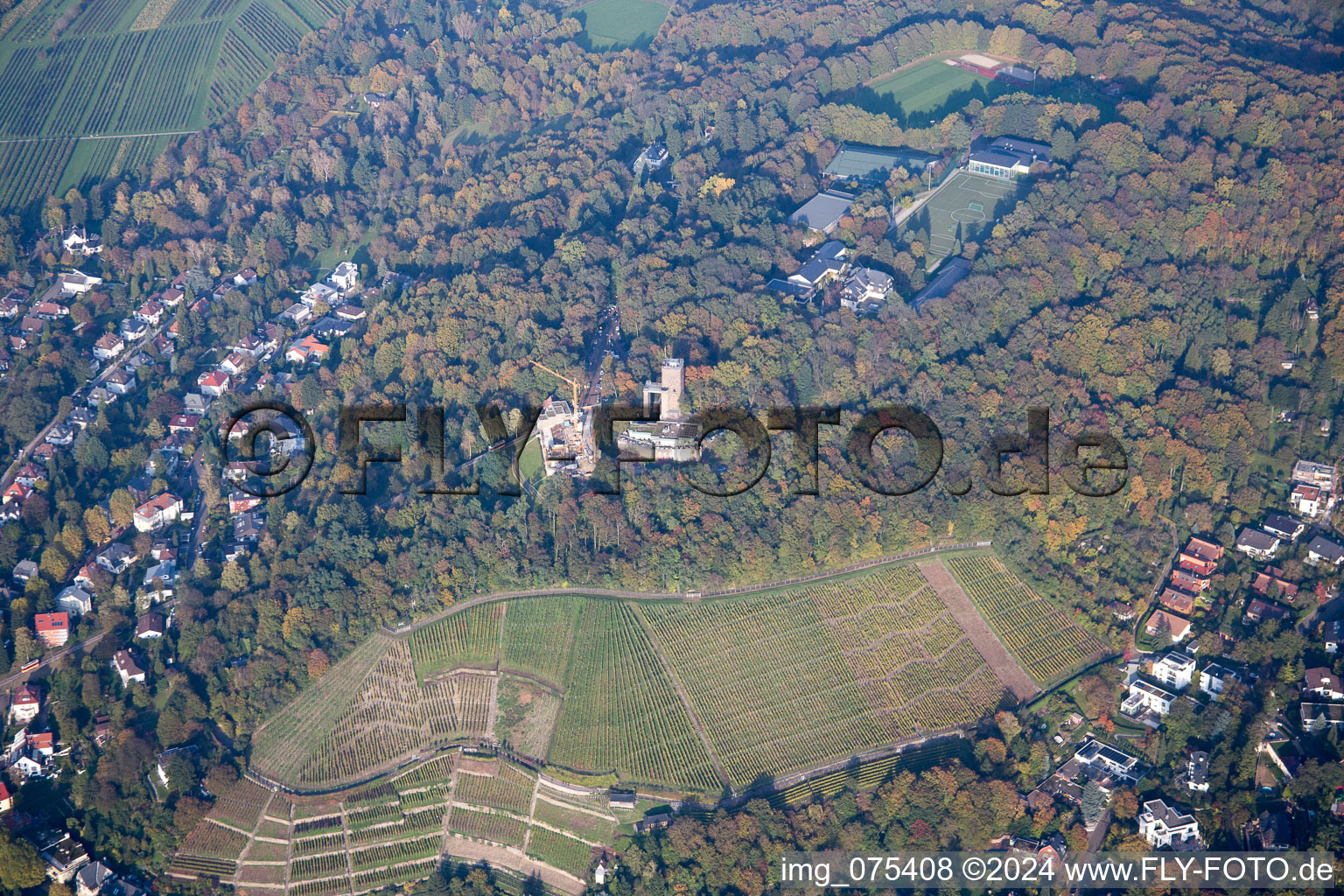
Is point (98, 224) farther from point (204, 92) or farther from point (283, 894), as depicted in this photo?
point (283, 894)

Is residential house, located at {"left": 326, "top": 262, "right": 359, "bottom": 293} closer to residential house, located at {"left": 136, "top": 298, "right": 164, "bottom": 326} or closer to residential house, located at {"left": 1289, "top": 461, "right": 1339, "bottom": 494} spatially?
residential house, located at {"left": 136, "top": 298, "right": 164, "bottom": 326}

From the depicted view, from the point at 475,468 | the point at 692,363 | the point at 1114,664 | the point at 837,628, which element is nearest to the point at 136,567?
the point at 475,468

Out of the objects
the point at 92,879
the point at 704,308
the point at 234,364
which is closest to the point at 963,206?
the point at 704,308

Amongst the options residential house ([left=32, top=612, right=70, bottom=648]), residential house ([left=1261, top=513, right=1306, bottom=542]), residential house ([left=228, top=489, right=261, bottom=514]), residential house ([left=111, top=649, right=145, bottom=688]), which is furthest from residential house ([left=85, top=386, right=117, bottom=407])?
residential house ([left=1261, top=513, right=1306, bottom=542])

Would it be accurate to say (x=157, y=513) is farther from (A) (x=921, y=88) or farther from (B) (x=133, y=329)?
(A) (x=921, y=88)

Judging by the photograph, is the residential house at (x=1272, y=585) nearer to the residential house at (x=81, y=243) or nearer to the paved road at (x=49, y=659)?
the paved road at (x=49, y=659)

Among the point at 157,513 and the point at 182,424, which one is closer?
the point at 157,513
